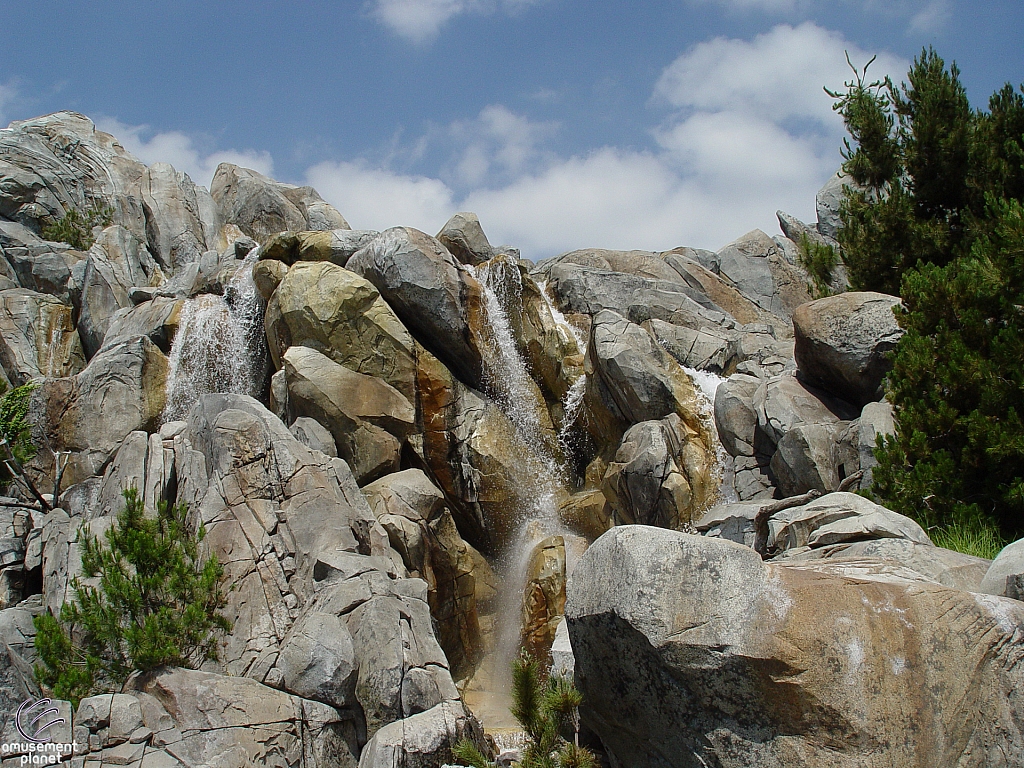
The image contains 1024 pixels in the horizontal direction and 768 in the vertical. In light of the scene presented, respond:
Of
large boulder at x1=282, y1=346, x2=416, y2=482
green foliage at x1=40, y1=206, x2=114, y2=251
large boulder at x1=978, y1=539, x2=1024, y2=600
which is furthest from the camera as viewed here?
green foliage at x1=40, y1=206, x2=114, y2=251

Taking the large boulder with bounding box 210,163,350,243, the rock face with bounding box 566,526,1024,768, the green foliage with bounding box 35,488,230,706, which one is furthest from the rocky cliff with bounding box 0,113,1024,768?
the large boulder with bounding box 210,163,350,243

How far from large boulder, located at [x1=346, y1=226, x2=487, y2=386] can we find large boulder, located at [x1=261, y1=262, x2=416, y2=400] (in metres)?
0.60

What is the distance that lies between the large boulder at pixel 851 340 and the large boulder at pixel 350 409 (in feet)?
32.8

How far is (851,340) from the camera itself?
1722 centimetres

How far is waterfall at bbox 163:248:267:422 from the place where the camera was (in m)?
23.0

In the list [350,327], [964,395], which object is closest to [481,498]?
[350,327]

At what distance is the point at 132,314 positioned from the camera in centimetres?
2623

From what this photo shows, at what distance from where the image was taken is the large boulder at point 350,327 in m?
20.5

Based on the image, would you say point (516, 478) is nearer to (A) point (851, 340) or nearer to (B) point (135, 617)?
(A) point (851, 340)

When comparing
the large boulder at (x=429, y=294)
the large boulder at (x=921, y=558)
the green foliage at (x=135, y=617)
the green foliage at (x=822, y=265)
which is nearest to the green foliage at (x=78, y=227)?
the large boulder at (x=429, y=294)

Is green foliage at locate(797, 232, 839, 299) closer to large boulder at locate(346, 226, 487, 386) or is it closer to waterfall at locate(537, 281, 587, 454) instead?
waterfall at locate(537, 281, 587, 454)

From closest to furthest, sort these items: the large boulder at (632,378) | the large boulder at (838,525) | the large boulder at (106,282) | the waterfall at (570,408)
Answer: the large boulder at (838,525) → the large boulder at (632,378) → the waterfall at (570,408) → the large boulder at (106,282)

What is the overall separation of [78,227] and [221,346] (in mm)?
16280

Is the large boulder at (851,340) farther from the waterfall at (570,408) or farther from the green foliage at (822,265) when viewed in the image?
the waterfall at (570,408)
